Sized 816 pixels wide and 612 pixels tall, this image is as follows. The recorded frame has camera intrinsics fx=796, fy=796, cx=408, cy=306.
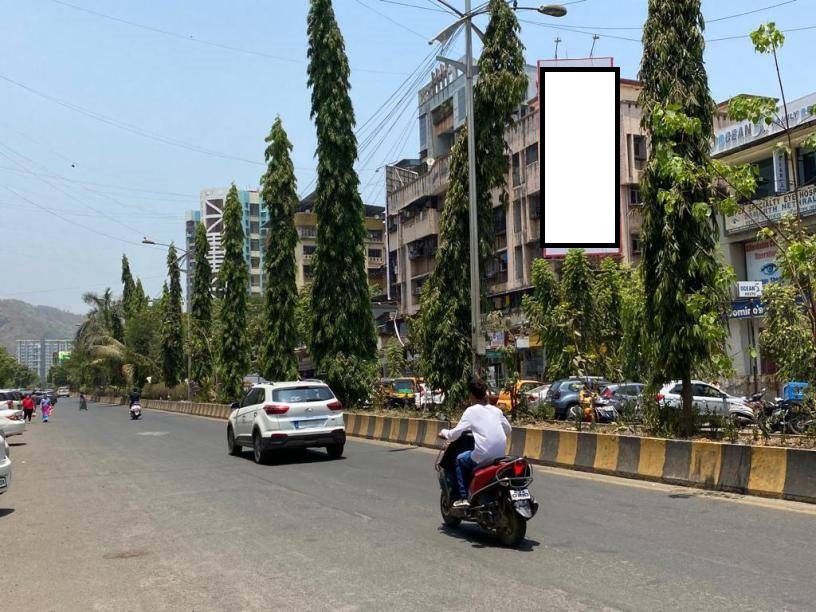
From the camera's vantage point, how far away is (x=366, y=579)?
6523 millimetres

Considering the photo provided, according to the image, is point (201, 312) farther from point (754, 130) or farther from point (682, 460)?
point (682, 460)

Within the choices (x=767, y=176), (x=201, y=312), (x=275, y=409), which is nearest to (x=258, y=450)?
(x=275, y=409)

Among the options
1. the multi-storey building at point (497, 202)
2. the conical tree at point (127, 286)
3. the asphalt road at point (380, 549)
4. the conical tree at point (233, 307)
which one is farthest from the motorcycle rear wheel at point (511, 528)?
the conical tree at point (127, 286)

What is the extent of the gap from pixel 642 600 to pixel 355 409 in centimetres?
2419

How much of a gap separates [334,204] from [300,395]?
1648cm

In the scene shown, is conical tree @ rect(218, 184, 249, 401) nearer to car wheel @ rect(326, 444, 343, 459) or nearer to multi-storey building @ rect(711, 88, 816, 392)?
multi-storey building @ rect(711, 88, 816, 392)

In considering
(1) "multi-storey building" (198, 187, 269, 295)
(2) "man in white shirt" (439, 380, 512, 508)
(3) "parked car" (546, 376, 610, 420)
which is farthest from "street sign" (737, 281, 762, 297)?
(1) "multi-storey building" (198, 187, 269, 295)

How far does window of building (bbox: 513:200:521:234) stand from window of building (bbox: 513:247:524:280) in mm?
1152

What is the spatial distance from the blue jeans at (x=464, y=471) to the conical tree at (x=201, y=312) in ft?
170

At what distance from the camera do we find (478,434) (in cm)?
793

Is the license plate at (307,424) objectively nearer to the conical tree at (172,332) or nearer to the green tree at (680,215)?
the green tree at (680,215)

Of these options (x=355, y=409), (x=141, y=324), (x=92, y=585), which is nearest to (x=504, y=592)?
(x=92, y=585)

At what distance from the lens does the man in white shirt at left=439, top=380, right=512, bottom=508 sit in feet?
26.0

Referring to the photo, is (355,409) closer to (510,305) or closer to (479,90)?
(479,90)
